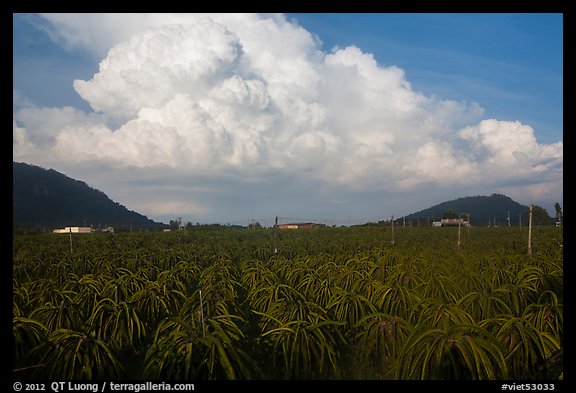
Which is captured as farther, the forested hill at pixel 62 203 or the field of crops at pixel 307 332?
the forested hill at pixel 62 203

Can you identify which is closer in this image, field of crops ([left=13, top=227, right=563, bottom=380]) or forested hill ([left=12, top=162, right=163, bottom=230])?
field of crops ([left=13, top=227, right=563, bottom=380])

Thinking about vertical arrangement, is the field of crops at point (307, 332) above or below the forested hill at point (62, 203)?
below

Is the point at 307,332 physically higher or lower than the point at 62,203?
lower

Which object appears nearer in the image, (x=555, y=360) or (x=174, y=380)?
(x=174, y=380)

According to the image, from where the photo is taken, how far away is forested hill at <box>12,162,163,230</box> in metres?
45.4

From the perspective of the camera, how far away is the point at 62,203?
54.8 m

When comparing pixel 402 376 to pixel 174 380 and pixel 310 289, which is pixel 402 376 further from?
pixel 310 289

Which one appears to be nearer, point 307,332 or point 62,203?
point 307,332

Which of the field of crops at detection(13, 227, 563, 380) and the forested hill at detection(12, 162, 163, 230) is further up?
the forested hill at detection(12, 162, 163, 230)

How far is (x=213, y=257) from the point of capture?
1017 centimetres

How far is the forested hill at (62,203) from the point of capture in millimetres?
45375
